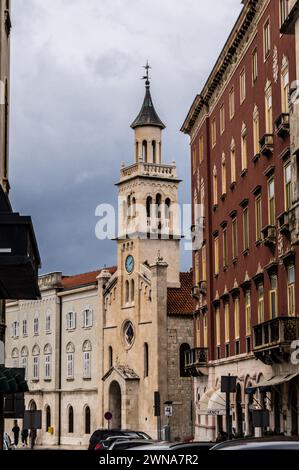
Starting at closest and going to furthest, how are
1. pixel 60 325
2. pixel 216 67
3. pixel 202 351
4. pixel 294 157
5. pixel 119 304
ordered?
pixel 294 157 < pixel 216 67 < pixel 202 351 < pixel 119 304 < pixel 60 325

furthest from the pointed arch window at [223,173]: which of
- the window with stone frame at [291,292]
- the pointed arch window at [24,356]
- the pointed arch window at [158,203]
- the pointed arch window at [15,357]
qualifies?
the pointed arch window at [15,357]

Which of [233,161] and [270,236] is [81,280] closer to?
[233,161]

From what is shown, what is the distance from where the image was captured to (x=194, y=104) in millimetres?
52812

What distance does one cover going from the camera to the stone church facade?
248ft

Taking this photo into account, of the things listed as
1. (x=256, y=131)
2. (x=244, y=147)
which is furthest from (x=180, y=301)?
(x=256, y=131)

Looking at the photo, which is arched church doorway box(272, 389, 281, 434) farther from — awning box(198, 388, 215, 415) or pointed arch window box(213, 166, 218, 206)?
pointed arch window box(213, 166, 218, 206)

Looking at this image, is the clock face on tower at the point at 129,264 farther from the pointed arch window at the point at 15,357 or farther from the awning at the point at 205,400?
the awning at the point at 205,400

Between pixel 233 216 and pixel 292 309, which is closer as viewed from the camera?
pixel 292 309

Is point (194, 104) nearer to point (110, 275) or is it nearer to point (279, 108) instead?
point (279, 108)

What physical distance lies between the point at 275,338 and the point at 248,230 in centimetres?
781

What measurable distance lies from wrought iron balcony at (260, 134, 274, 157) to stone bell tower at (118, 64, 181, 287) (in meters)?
45.5

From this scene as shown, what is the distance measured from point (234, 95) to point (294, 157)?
15821mm

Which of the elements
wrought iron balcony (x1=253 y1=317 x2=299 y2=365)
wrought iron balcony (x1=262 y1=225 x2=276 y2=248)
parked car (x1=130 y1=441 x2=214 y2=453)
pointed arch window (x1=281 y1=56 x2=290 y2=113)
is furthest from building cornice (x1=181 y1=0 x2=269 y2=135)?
parked car (x1=130 y1=441 x2=214 y2=453)

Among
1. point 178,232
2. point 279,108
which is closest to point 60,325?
point 178,232
